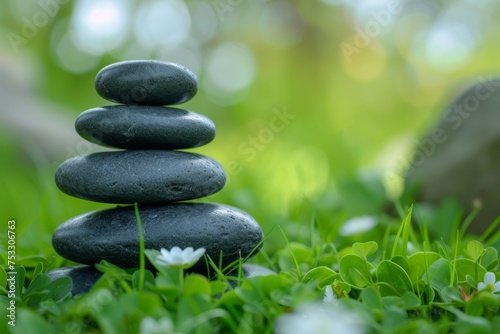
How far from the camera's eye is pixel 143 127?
1833mm

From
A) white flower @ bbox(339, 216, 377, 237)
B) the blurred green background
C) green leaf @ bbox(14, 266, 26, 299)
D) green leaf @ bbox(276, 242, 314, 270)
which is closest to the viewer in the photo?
green leaf @ bbox(14, 266, 26, 299)

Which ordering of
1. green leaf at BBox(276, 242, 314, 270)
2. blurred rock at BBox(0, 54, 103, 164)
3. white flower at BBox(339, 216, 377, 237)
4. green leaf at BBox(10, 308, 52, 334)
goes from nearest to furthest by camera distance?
1. green leaf at BBox(10, 308, 52, 334)
2. green leaf at BBox(276, 242, 314, 270)
3. white flower at BBox(339, 216, 377, 237)
4. blurred rock at BBox(0, 54, 103, 164)

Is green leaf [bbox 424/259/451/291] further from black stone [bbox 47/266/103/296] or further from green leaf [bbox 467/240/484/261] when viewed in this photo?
black stone [bbox 47/266/103/296]

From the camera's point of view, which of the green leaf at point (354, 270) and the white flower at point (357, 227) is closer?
the green leaf at point (354, 270)

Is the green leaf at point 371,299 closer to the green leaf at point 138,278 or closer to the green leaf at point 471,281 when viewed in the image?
the green leaf at point 471,281

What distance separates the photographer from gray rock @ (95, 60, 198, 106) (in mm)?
1860

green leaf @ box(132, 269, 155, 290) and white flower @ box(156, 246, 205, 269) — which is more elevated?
white flower @ box(156, 246, 205, 269)

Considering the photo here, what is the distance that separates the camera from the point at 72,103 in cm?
966

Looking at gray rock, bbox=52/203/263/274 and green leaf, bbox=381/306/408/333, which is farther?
gray rock, bbox=52/203/263/274

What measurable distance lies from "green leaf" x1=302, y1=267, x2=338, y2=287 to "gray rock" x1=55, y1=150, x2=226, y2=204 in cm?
45

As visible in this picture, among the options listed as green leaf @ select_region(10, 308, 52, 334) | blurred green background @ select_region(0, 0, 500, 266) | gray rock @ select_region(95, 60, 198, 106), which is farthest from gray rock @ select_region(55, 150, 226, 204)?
blurred green background @ select_region(0, 0, 500, 266)

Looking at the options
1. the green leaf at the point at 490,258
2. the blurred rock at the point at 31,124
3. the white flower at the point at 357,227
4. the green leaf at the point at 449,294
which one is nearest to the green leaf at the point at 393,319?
the green leaf at the point at 449,294

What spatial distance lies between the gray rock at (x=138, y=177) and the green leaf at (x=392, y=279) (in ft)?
2.08

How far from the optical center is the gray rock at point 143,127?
1831 millimetres
